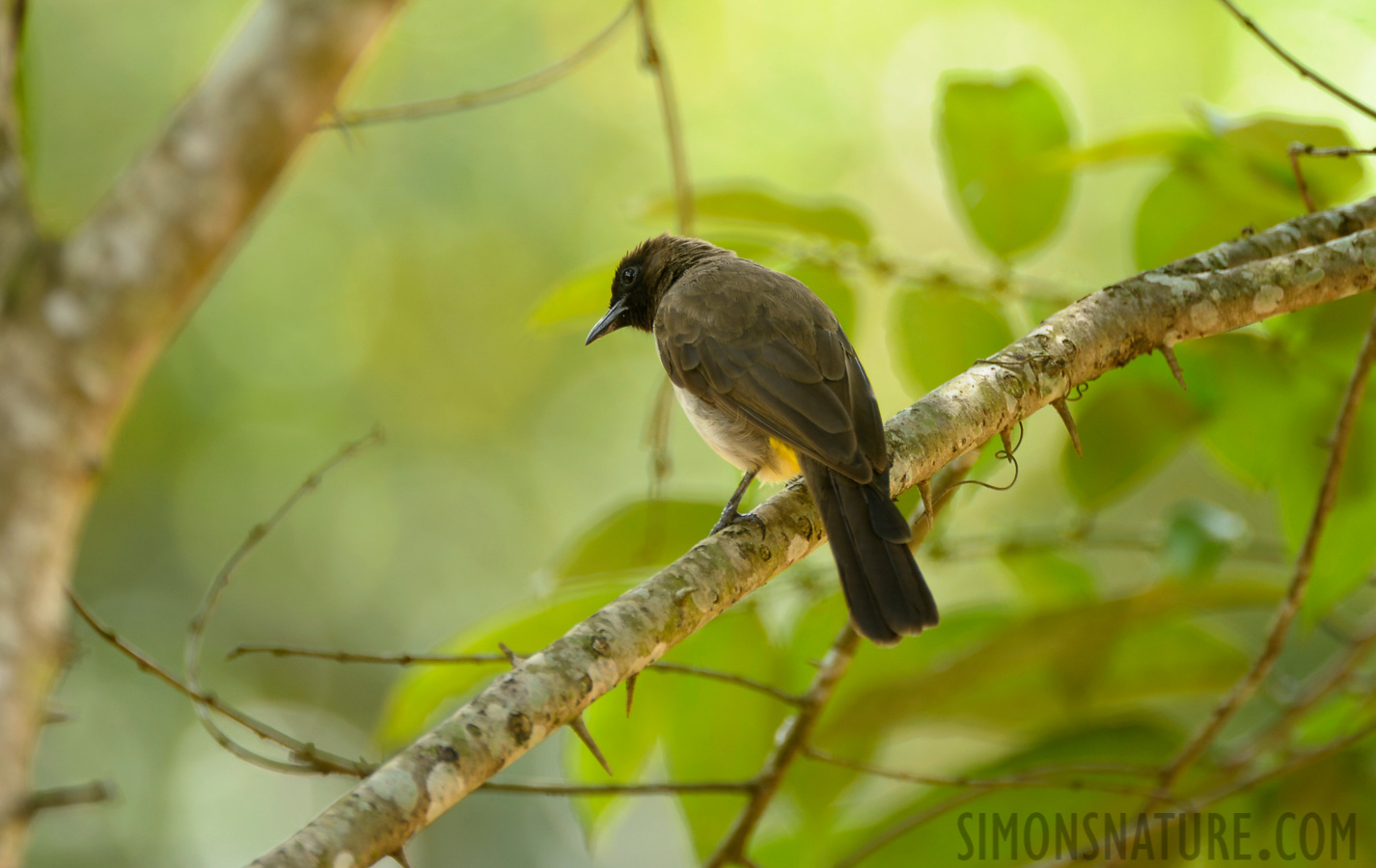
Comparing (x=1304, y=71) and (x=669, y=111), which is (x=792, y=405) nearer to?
(x=669, y=111)

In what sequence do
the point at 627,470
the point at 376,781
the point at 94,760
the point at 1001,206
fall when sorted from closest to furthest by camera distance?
the point at 376,781
the point at 1001,206
the point at 94,760
the point at 627,470

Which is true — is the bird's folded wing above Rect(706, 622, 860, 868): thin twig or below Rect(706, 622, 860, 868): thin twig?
above

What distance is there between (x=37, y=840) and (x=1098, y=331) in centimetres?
1008

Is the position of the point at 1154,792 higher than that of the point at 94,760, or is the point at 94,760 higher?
the point at 94,760

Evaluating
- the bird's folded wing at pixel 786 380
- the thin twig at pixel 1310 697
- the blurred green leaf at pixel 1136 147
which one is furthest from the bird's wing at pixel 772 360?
the thin twig at pixel 1310 697

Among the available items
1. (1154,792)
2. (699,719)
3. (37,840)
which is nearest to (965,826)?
(1154,792)

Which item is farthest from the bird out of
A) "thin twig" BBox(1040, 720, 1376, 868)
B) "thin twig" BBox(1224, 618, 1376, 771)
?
"thin twig" BBox(1224, 618, 1376, 771)

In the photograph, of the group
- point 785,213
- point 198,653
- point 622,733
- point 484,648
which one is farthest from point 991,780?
point 198,653

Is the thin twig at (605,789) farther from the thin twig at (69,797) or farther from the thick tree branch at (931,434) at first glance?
the thin twig at (69,797)

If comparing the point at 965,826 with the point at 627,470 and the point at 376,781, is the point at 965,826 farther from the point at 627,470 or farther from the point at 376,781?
the point at 627,470

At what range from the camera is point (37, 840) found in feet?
29.6

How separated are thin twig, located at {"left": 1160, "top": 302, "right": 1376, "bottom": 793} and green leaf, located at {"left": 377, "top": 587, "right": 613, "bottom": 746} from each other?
1.44 m

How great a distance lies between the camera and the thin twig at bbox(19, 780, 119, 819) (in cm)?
136

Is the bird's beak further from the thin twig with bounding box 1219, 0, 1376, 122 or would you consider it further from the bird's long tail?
the thin twig with bounding box 1219, 0, 1376, 122
